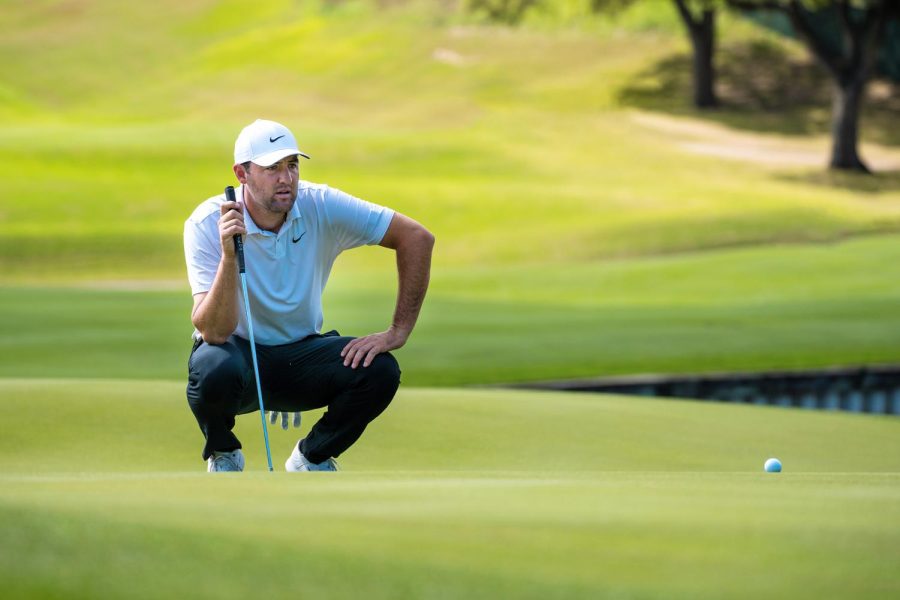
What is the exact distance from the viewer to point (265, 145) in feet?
18.4

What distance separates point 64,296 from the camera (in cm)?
1692

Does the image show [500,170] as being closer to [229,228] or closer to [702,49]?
[702,49]

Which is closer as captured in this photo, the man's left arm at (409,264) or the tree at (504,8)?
the man's left arm at (409,264)

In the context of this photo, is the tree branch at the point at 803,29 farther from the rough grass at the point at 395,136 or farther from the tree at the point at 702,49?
the tree at the point at 702,49

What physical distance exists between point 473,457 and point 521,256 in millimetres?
19383

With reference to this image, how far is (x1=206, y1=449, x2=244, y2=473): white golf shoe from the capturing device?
Answer: 5.65m

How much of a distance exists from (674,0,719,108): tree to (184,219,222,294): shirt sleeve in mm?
33782

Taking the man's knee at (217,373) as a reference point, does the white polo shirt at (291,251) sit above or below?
above

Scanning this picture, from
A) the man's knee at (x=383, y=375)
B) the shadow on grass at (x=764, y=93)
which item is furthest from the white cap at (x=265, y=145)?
the shadow on grass at (x=764, y=93)

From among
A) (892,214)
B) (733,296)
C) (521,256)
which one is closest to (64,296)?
(733,296)

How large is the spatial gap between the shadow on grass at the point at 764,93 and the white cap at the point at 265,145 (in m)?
34.6

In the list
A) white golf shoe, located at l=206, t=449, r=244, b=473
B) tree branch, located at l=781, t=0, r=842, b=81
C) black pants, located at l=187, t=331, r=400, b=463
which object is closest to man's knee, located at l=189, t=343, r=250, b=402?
black pants, located at l=187, t=331, r=400, b=463

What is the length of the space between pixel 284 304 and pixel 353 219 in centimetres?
40

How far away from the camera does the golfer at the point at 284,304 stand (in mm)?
5594
